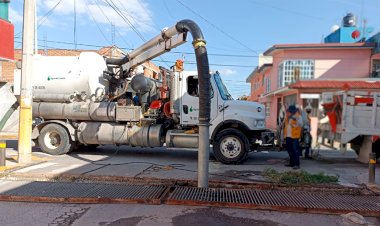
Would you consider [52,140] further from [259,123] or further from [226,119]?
[259,123]

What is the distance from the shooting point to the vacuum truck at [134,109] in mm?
9562

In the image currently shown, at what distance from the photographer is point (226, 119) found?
31.3 feet

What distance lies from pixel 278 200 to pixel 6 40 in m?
13.9

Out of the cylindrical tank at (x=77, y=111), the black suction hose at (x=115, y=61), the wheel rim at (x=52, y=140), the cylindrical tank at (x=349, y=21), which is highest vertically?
the cylindrical tank at (x=349, y=21)

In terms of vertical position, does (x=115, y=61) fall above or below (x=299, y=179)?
above

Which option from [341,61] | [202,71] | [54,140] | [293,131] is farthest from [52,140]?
[341,61]

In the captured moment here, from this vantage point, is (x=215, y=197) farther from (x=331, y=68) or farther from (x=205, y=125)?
(x=331, y=68)

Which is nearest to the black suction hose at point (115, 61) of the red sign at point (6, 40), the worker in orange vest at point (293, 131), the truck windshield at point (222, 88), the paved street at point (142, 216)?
the truck windshield at point (222, 88)

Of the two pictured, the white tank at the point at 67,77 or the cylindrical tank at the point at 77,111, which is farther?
the white tank at the point at 67,77

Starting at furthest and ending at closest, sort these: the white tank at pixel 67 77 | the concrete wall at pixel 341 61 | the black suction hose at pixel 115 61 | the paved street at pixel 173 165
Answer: the concrete wall at pixel 341 61 < the black suction hose at pixel 115 61 < the white tank at pixel 67 77 < the paved street at pixel 173 165

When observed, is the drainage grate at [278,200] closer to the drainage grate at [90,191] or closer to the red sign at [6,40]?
the drainage grate at [90,191]

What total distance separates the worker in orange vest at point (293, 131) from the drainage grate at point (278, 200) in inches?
96.8

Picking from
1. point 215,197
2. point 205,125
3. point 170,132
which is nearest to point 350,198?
point 215,197

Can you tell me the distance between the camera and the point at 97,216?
5.00 metres
